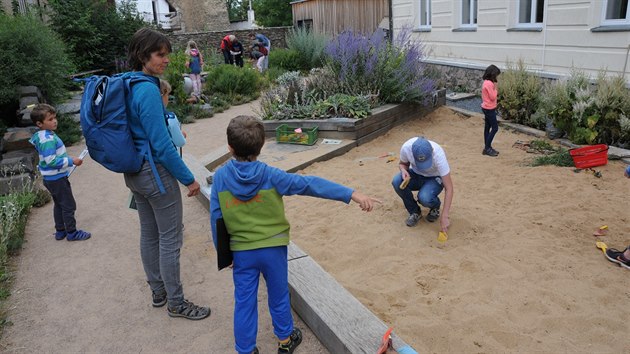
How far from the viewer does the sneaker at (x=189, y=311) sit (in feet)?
10.2

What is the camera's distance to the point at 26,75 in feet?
29.3

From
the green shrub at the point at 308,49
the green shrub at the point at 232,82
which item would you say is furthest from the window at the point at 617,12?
the green shrub at the point at 308,49

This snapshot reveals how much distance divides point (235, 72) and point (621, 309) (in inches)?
456

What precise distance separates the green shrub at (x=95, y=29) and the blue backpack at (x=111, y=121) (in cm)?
1382

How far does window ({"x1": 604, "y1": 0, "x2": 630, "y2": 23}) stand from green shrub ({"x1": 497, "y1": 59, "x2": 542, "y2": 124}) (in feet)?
4.57

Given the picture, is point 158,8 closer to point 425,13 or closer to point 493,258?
point 425,13

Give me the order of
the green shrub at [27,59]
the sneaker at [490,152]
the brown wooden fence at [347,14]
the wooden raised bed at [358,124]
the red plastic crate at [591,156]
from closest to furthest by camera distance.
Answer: the red plastic crate at [591,156] < the sneaker at [490,152] < the wooden raised bed at [358,124] < the green shrub at [27,59] < the brown wooden fence at [347,14]

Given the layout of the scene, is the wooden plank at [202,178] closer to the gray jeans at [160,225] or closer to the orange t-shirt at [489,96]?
the gray jeans at [160,225]

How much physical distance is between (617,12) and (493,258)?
5.95 metres

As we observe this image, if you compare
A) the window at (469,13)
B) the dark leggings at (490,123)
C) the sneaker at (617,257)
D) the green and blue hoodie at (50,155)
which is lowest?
the sneaker at (617,257)

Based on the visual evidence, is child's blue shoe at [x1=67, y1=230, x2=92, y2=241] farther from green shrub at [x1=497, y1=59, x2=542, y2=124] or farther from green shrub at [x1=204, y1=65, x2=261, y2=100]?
green shrub at [x1=204, y1=65, x2=261, y2=100]

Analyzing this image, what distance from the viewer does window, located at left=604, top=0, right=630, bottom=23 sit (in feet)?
23.8

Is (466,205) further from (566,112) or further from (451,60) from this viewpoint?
(451,60)

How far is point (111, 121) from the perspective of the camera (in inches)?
103
